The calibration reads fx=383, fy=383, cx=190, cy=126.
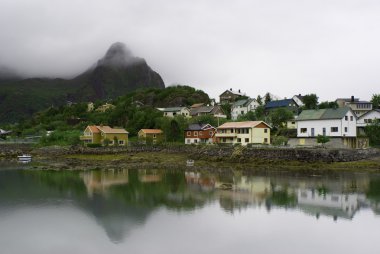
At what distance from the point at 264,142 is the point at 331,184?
61.0ft

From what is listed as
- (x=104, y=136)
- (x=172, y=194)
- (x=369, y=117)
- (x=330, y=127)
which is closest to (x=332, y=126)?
(x=330, y=127)

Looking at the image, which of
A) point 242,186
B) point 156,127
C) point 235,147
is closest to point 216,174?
point 242,186

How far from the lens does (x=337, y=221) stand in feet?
63.9

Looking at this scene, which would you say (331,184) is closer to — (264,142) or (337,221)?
(337,221)

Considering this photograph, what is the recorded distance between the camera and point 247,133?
153 feet

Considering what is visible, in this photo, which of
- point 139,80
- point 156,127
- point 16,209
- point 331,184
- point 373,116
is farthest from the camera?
point 139,80

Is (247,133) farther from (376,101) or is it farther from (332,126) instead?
(376,101)

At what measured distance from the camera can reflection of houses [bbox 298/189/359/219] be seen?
21.1 meters

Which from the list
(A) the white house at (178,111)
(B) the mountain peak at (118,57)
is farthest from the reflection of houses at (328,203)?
(B) the mountain peak at (118,57)

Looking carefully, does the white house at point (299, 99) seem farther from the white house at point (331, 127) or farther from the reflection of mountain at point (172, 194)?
the reflection of mountain at point (172, 194)

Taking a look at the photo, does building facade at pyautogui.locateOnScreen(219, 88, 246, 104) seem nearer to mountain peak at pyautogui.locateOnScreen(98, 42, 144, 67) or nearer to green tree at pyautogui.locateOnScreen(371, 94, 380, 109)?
green tree at pyautogui.locateOnScreen(371, 94, 380, 109)

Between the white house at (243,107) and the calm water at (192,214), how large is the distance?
37563 millimetres

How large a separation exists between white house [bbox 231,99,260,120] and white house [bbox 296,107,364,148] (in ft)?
82.8

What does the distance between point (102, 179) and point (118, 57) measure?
391 feet
